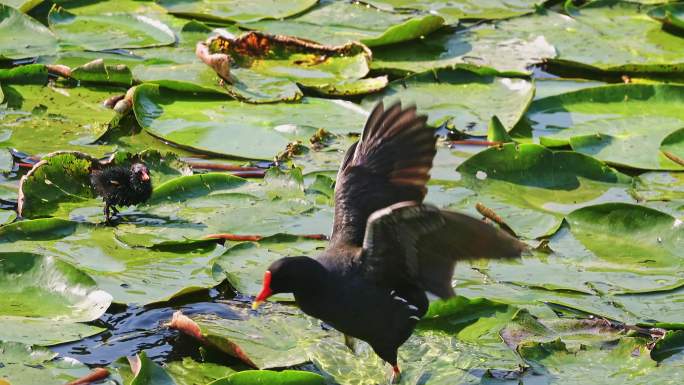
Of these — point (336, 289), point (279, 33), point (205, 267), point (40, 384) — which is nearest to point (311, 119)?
point (279, 33)

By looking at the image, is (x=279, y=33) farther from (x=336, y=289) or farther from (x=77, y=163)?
(x=336, y=289)

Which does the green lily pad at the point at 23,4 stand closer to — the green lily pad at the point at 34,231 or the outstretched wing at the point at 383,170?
the green lily pad at the point at 34,231

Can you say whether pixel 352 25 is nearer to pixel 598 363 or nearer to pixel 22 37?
pixel 22 37

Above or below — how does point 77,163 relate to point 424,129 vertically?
below

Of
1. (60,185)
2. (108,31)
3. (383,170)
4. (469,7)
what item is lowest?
(60,185)

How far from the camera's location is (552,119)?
231 inches

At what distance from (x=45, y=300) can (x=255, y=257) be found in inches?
31.8

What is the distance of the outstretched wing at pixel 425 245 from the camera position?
3.42 metres

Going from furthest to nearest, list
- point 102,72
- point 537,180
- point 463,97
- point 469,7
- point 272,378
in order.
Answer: point 469,7 → point 102,72 → point 463,97 → point 537,180 → point 272,378

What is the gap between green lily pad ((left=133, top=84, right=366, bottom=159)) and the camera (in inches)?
214

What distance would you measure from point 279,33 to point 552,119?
1.76m

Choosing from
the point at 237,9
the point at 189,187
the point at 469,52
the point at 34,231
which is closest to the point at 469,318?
the point at 189,187

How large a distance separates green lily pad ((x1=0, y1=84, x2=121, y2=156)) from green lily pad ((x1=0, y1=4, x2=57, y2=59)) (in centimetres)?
36

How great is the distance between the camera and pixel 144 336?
407 cm
